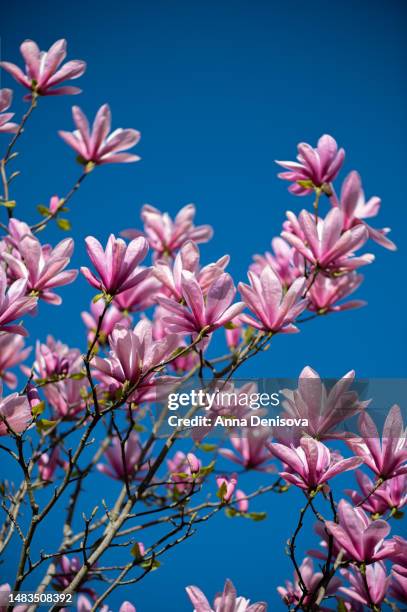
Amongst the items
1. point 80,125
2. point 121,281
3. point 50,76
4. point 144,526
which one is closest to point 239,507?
point 144,526

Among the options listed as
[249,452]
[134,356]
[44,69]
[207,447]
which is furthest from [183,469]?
[44,69]

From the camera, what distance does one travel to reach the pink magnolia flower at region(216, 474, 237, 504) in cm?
87

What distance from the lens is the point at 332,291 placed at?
3.52 ft

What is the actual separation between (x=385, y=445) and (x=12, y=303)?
0.52 m

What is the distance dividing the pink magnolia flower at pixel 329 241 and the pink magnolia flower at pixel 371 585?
1.54ft

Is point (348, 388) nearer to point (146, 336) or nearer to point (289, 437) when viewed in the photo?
point (289, 437)

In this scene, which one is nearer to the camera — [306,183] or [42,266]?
[42,266]

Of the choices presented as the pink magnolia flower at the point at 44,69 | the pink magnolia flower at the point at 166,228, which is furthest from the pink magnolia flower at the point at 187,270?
the pink magnolia flower at the point at 44,69

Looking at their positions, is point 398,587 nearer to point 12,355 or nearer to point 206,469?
point 206,469

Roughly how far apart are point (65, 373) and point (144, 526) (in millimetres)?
317

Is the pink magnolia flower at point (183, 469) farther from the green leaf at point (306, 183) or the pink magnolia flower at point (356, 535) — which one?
the green leaf at point (306, 183)

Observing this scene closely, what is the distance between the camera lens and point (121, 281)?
2.46 feet

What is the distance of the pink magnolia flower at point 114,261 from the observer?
0.74m

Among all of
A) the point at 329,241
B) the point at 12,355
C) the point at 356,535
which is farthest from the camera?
the point at 12,355
